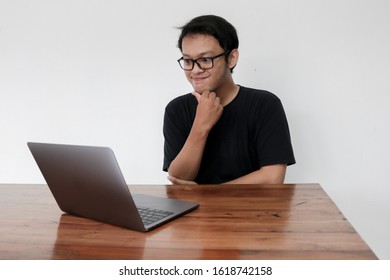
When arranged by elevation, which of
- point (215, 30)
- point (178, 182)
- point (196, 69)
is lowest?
point (178, 182)

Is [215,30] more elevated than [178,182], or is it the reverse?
[215,30]

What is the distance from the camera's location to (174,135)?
1637 mm

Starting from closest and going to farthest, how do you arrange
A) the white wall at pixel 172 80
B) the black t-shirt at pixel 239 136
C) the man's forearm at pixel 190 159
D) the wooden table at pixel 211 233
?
the wooden table at pixel 211 233
the man's forearm at pixel 190 159
the black t-shirt at pixel 239 136
the white wall at pixel 172 80

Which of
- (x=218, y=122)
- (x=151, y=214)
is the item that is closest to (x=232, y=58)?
(x=218, y=122)

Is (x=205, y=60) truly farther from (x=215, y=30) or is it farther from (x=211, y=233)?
(x=211, y=233)

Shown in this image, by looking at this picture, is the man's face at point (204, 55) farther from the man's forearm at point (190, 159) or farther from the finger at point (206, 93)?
the man's forearm at point (190, 159)

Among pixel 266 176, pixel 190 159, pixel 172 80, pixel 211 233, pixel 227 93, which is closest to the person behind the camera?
pixel 211 233

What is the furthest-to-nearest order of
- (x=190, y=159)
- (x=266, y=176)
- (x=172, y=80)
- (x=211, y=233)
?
1. (x=172, y=80)
2. (x=190, y=159)
3. (x=266, y=176)
4. (x=211, y=233)

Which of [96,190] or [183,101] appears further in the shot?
[183,101]

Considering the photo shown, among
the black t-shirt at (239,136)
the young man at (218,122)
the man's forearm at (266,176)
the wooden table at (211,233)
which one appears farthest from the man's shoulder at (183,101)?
the wooden table at (211,233)

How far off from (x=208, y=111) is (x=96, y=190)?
783 millimetres

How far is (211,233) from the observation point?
28.7 inches

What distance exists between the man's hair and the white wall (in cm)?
38

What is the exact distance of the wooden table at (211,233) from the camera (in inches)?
25.1
